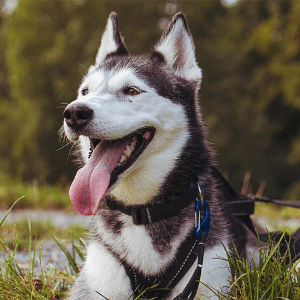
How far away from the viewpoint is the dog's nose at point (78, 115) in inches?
85.1

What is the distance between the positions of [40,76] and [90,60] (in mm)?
2919

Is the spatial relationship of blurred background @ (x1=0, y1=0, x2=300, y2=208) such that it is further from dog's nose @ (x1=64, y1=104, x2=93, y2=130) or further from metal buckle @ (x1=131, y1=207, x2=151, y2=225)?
dog's nose @ (x1=64, y1=104, x2=93, y2=130)

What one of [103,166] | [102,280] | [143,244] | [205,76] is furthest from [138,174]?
[205,76]

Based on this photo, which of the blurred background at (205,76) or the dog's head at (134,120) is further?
the blurred background at (205,76)

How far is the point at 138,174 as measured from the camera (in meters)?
2.46

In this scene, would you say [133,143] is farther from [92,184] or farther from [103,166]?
[92,184]

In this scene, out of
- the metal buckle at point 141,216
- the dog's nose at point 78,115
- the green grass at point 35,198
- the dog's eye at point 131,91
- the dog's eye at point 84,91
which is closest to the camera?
the dog's nose at point 78,115

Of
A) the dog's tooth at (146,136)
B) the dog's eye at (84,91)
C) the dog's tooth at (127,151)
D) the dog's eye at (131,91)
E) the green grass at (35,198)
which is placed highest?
the dog's eye at (131,91)

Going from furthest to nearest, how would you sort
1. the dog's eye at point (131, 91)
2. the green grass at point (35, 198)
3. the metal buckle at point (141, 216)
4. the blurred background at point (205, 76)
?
the blurred background at point (205, 76) < the green grass at point (35, 198) < the dog's eye at point (131, 91) < the metal buckle at point (141, 216)

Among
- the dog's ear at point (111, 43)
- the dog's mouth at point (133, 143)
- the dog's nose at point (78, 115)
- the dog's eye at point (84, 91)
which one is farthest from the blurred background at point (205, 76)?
the dog's nose at point (78, 115)

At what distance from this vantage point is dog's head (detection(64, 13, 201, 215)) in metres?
2.23

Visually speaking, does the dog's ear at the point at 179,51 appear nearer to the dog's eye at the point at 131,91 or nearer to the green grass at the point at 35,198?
the dog's eye at the point at 131,91

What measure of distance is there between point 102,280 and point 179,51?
1639 mm

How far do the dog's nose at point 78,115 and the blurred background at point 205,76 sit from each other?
11.2 m
